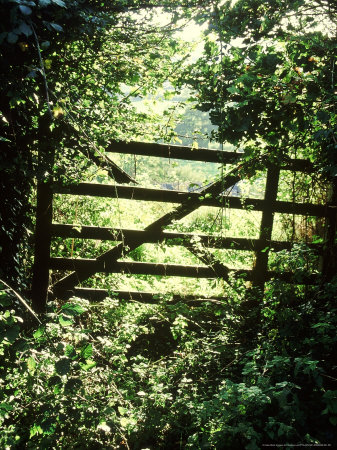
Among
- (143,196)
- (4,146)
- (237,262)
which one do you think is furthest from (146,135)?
(237,262)

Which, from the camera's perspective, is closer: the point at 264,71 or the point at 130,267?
the point at 264,71

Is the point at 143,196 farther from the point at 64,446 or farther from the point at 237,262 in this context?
the point at 64,446

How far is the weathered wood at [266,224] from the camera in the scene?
3391 millimetres

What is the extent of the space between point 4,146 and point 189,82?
157cm

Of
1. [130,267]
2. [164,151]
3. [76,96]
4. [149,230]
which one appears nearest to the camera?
[76,96]

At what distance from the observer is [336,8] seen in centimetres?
228

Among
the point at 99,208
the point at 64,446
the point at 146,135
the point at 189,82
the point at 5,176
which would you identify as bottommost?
the point at 64,446

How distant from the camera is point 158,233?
11.3 feet

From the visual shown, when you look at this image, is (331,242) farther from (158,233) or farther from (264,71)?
(264,71)

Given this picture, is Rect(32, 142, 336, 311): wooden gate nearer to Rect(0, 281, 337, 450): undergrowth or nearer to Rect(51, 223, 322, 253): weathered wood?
Rect(51, 223, 322, 253): weathered wood

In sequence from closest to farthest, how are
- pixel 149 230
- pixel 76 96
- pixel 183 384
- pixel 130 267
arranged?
pixel 76 96 → pixel 183 384 → pixel 149 230 → pixel 130 267

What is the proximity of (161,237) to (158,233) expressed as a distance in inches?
2.2

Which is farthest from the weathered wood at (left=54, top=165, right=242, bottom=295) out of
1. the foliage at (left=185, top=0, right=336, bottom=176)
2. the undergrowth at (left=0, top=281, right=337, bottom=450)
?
the foliage at (left=185, top=0, right=336, bottom=176)

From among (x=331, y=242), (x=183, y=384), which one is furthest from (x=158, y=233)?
(x=331, y=242)
